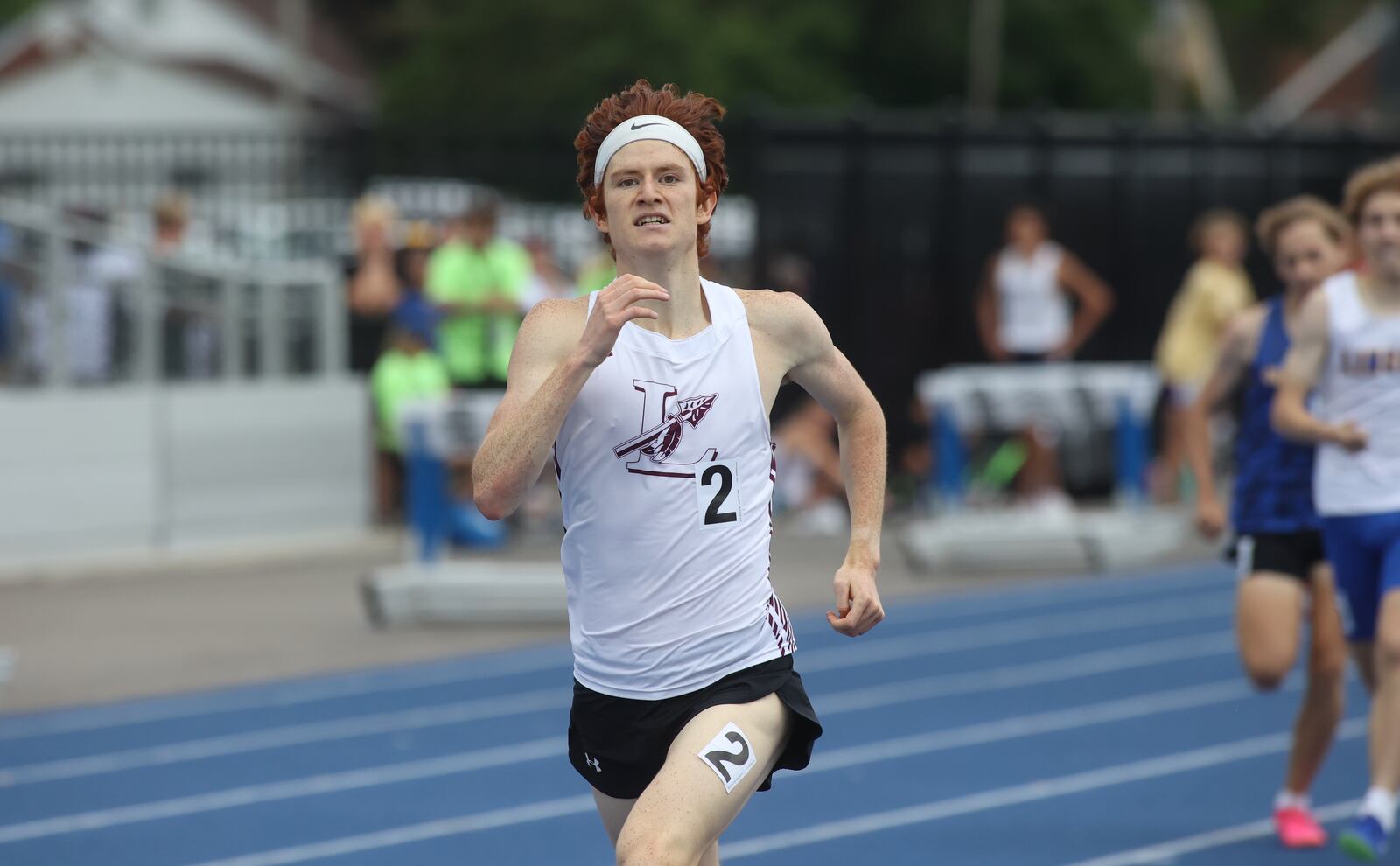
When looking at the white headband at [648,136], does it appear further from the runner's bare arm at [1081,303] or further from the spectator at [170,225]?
the runner's bare arm at [1081,303]

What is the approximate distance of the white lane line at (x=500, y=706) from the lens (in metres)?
8.29

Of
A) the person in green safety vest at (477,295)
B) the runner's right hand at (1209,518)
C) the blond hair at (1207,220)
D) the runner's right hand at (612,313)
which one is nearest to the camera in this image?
the runner's right hand at (612,313)

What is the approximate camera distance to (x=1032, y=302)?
1490 cm

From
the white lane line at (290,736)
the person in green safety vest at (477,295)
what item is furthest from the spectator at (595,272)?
the white lane line at (290,736)

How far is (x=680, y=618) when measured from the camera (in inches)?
165

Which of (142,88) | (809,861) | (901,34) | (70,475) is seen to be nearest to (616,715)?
(809,861)

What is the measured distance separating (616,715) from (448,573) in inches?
282

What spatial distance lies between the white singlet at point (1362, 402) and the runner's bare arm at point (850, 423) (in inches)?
87.7

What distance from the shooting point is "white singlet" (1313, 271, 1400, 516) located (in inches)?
244

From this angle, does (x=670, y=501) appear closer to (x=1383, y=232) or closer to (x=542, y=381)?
(x=542, y=381)

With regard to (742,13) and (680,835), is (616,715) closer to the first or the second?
(680,835)

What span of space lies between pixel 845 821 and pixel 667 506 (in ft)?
11.1

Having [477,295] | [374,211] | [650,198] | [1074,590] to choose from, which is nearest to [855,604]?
[650,198]

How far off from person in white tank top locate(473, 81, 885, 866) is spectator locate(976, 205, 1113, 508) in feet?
34.4
